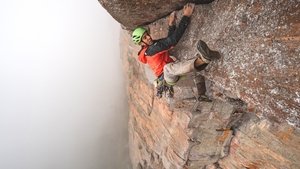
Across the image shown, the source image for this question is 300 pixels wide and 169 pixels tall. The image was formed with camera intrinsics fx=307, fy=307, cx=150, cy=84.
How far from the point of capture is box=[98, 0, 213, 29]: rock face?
312 inches

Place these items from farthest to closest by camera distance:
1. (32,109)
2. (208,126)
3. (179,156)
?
(32,109), (179,156), (208,126)

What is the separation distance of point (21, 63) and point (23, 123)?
12.2m

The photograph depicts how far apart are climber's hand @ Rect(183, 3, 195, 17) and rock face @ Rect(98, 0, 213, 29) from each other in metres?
0.11

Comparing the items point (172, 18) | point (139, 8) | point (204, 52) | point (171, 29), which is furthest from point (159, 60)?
point (204, 52)

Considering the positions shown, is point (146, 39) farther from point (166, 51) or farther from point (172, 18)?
point (172, 18)

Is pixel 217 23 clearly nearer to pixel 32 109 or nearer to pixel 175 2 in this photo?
pixel 175 2

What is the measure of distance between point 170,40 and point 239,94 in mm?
2392

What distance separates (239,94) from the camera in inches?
268

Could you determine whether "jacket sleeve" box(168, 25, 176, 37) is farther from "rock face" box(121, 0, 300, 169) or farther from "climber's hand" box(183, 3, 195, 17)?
"climber's hand" box(183, 3, 195, 17)

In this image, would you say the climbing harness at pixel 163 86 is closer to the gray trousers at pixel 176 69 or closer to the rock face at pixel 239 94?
the rock face at pixel 239 94

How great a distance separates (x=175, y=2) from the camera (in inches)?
309

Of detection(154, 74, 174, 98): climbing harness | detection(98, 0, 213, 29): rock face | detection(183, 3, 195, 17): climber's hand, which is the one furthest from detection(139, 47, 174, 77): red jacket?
detection(183, 3, 195, 17): climber's hand

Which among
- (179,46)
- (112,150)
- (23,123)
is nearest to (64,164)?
(112,150)

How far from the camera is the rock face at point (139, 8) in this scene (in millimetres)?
7915
